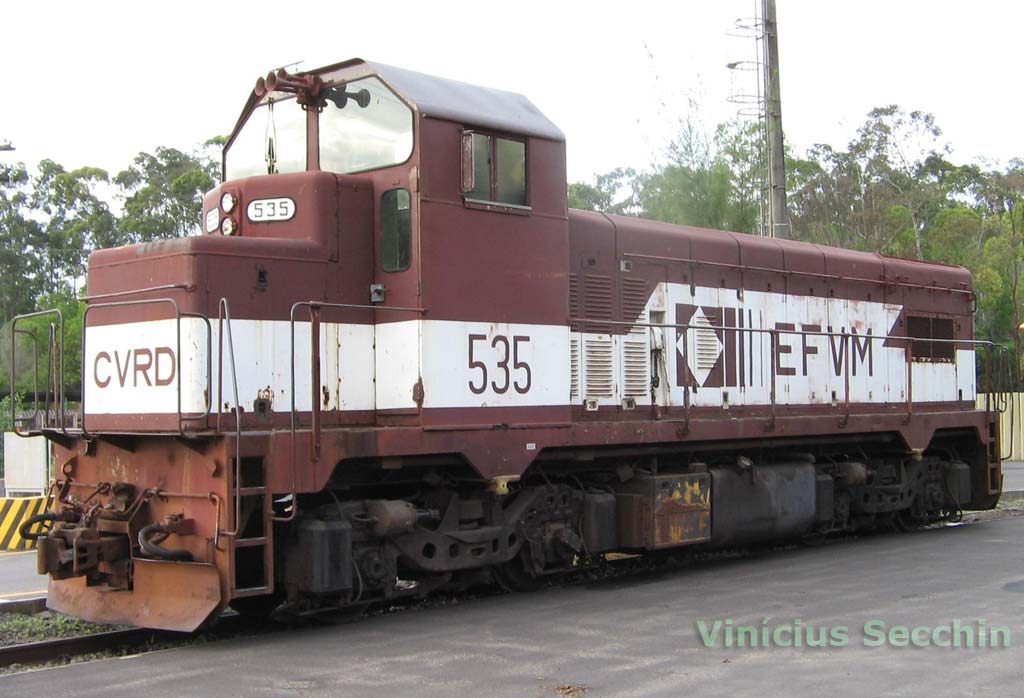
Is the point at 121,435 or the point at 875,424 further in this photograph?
the point at 875,424

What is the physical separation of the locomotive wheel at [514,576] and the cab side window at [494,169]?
3.27m

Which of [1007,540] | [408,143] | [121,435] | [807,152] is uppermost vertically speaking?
[807,152]

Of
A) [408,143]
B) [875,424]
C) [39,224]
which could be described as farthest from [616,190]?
[408,143]

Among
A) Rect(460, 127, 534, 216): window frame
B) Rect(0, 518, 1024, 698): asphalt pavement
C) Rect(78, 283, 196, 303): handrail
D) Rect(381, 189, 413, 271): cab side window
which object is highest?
Rect(460, 127, 534, 216): window frame

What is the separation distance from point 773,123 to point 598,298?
32.3 feet

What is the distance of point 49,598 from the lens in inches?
351

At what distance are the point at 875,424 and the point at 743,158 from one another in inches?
605

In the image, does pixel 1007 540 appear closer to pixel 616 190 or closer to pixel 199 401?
pixel 199 401

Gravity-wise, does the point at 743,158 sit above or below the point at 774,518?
above

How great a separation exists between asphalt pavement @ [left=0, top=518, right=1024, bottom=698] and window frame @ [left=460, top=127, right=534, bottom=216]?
3352 mm

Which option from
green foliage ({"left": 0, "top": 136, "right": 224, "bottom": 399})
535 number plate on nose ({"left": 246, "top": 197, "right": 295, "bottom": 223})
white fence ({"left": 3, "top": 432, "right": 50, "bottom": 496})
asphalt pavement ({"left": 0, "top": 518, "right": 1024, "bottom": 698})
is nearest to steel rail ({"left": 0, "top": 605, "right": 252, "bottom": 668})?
asphalt pavement ({"left": 0, "top": 518, "right": 1024, "bottom": 698})

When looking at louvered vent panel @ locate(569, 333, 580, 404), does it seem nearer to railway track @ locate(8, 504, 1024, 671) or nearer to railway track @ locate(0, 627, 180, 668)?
railway track @ locate(8, 504, 1024, 671)

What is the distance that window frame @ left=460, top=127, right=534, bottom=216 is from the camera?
9070mm

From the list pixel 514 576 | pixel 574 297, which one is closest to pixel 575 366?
pixel 574 297
